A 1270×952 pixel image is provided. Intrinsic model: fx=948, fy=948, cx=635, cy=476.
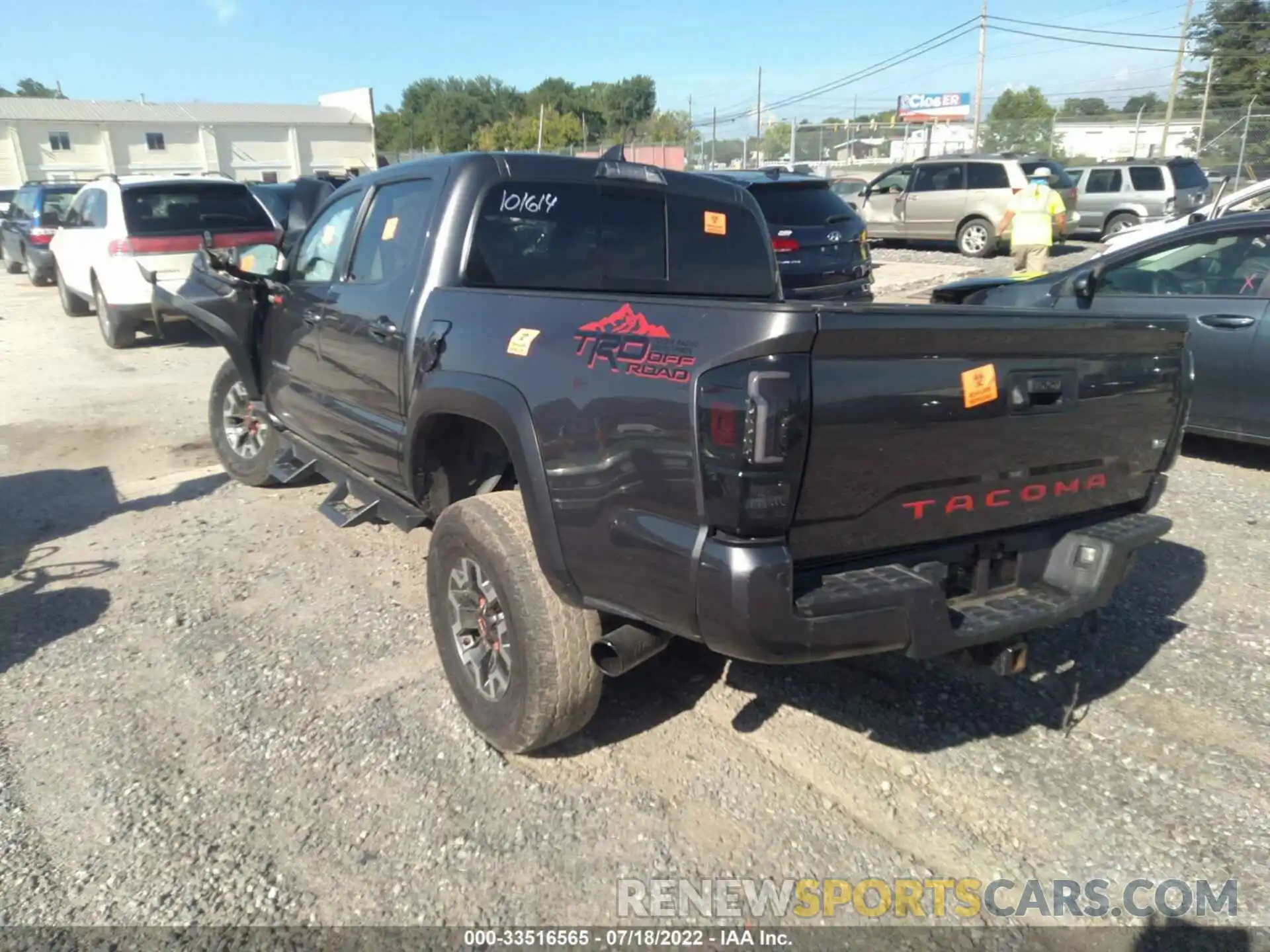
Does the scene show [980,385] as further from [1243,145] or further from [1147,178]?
[1243,145]

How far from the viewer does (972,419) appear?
2645 millimetres

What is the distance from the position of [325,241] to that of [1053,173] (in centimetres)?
1662

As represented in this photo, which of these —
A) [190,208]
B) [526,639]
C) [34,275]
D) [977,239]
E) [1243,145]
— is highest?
[1243,145]

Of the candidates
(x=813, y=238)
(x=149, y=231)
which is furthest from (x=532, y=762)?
(x=149, y=231)

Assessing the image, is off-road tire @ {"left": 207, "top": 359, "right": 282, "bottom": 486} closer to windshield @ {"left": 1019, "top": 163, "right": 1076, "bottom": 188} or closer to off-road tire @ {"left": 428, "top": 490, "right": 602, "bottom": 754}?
off-road tire @ {"left": 428, "top": 490, "right": 602, "bottom": 754}

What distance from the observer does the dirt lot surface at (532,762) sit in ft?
9.06

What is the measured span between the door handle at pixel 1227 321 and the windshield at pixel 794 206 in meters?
5.17

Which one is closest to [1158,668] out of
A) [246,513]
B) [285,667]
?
[285,667]

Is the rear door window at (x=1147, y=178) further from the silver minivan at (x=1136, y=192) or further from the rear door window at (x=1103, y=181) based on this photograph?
the rear door window at (x=1103, y=181)

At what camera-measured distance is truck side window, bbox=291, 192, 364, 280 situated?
4566mm

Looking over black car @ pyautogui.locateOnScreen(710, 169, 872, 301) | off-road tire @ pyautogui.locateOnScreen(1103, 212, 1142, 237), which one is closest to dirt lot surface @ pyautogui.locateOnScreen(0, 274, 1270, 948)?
black car @ pyautogui.locateOnScreen(710, 169, 872, 301)

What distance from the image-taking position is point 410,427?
3.59 meters

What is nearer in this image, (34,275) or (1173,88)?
(34,275)

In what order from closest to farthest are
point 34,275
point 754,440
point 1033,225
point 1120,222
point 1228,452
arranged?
point 754,440 → point 1228,452 → point 1033,225 → point 34,275 → point 1120,222
